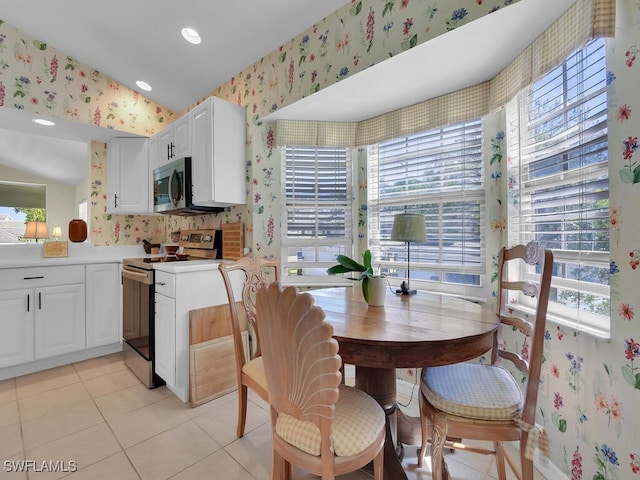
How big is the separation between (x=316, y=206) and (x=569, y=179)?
5.53 feet

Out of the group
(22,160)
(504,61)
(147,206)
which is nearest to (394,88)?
(504,61)

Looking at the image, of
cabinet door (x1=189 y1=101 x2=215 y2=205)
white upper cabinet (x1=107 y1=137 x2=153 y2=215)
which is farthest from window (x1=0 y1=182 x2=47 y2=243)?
cabinet door (x1=189 y1=101 x2=215 y2=205)

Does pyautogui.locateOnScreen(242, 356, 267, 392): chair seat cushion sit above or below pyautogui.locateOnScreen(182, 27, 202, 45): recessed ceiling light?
below

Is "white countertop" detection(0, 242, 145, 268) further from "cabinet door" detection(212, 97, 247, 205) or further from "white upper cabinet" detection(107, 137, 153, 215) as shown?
"cabinet door" detection(212, 97, 247, 205)

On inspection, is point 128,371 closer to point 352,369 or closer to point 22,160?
point 352,369

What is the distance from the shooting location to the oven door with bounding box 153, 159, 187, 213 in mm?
2529

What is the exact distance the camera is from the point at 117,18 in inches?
85.2

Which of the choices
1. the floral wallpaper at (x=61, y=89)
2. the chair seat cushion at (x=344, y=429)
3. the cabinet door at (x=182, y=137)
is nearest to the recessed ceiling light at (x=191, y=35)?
the cabinet door at (x=182, y=137)

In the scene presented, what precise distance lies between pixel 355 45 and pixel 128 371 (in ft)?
10.1

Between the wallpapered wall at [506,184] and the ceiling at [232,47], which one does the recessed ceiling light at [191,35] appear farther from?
the wallpapered wall at [506,184]

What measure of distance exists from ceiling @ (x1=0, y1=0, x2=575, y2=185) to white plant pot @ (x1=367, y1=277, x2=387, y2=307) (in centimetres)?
123

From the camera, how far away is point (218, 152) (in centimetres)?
232

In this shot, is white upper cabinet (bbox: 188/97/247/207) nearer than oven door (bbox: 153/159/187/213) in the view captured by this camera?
Yes

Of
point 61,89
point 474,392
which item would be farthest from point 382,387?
point 61,89
